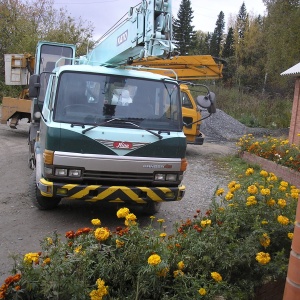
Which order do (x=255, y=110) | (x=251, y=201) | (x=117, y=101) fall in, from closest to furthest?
(x=251, y=201) → (x=117, y=101) → (x=255, y=110)

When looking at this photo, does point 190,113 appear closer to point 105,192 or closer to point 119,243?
point 105,192

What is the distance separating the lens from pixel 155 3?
577 centimetres

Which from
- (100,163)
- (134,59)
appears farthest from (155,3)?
(100,163)

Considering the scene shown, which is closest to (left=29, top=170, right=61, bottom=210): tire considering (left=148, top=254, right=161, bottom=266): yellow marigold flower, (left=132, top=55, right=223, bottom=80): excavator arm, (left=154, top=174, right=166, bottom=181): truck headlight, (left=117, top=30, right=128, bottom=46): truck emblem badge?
(left=154, top=174, right=166, bottom=181): truck headlight

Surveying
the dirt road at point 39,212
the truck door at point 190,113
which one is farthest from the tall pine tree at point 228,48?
the dirt road at point 39,212

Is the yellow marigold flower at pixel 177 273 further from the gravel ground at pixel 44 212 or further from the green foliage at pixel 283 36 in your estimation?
the green foliage at pixel 283 36

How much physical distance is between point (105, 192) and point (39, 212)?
1523 millimetres

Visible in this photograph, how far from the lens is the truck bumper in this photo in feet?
17.8

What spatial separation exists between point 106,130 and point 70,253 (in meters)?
2.85

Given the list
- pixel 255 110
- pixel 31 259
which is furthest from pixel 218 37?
pixel 31 259

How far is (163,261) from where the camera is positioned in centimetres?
280

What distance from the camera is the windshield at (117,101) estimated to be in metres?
5.69

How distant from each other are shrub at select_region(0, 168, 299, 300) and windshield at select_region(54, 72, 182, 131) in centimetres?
249

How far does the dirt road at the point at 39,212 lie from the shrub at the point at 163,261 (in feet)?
1.89
